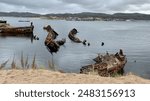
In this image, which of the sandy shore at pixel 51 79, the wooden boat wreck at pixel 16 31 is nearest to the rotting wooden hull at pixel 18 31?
the wooden boat wreck at pixel 16 31

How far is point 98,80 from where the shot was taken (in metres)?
9.48

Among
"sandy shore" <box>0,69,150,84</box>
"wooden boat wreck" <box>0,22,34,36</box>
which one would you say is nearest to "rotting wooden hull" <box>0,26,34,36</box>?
"wooden boat wreck" <box>0,22,34,36</box>

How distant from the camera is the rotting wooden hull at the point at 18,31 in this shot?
81750 millimetres

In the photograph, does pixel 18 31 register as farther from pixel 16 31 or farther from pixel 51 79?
pixel 51 79

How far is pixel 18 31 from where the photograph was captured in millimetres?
82500

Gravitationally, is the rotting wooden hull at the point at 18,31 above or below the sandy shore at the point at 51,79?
below

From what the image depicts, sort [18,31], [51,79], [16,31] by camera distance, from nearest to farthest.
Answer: [51,79]
[16,31]
[18,31]

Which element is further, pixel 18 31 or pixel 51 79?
pixel 18 31

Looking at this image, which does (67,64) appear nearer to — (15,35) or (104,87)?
(104,87)

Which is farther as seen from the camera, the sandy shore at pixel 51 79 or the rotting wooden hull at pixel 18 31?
the rotting wooden hull at pixel 18 31

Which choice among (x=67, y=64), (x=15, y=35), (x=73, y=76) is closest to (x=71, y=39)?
(x=15, y=35)

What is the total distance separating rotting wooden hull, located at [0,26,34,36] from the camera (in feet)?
268

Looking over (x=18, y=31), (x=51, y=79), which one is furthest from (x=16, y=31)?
(x=51, y=79)

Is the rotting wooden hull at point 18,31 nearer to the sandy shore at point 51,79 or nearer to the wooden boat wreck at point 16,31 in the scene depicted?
the wooden boat wreck at point 16,31
